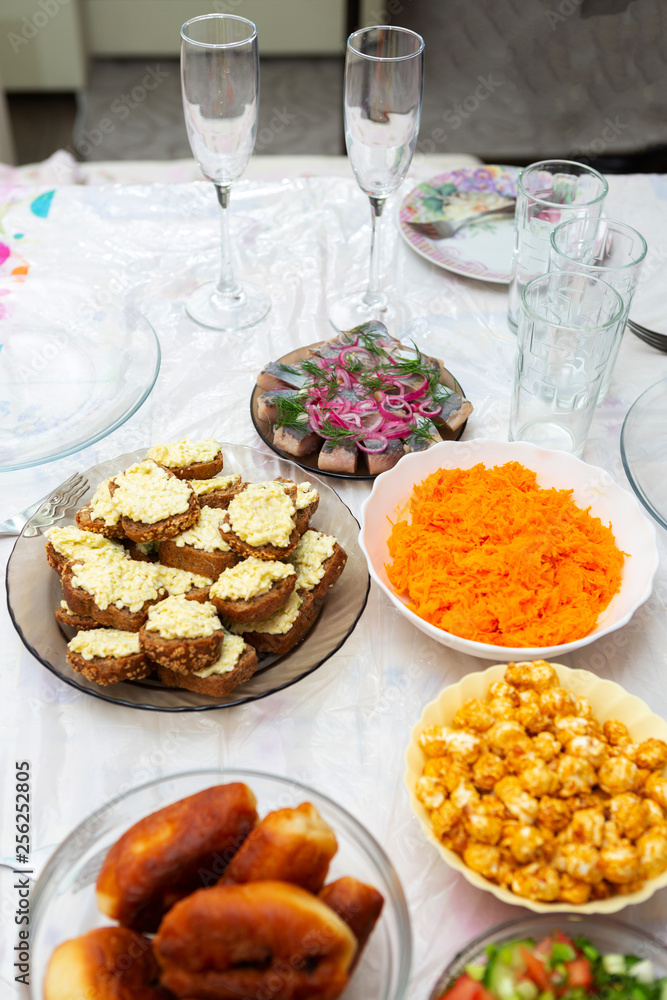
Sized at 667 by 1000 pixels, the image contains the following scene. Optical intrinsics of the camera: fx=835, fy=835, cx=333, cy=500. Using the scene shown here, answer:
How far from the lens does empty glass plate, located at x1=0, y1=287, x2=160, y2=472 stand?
1.41 metres

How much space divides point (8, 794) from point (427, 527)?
643 mm

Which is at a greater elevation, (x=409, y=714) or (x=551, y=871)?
(x=551, y=871)

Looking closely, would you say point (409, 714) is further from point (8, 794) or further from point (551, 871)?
point (8, 794)

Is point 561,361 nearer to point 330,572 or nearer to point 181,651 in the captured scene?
point 330,572

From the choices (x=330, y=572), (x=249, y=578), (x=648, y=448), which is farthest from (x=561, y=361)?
(x=249, y=578)

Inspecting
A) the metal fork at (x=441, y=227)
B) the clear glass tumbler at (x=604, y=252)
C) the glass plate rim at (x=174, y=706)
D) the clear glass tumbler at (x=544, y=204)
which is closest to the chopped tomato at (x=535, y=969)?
the glass plate rim at (x=174, y=706)

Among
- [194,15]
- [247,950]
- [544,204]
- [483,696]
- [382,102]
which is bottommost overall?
[194,15]

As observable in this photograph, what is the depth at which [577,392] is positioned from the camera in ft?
4.66

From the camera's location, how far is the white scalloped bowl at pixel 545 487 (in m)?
1.04

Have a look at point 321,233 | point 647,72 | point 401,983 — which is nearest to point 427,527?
point 401,983

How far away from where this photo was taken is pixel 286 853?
2.42ft

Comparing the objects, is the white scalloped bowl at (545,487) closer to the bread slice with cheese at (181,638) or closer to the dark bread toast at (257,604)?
the dark bread toast at (257,604)

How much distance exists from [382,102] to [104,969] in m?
1.37

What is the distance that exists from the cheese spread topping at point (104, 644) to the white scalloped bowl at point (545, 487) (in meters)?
0.32
